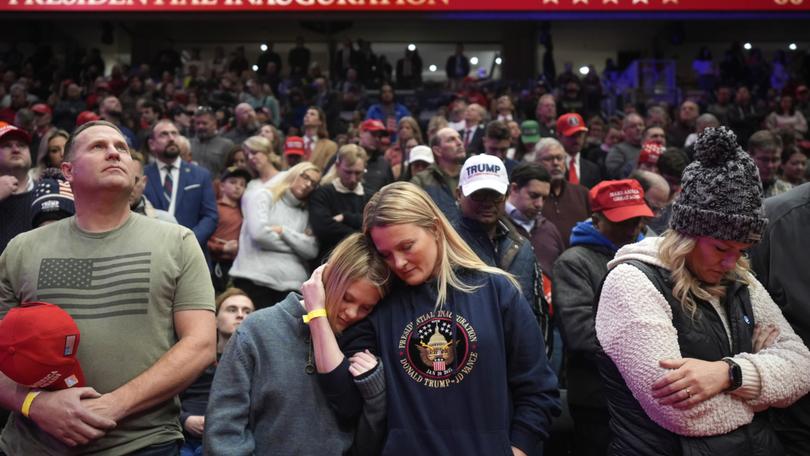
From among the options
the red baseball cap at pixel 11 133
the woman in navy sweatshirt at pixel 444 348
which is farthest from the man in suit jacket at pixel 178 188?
the woman in navy sweatshirt at pixel 444 348

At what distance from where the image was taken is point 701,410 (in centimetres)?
237

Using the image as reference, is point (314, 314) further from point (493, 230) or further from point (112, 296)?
point (493, 230)

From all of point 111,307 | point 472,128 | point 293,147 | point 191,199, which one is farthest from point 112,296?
point 472,128

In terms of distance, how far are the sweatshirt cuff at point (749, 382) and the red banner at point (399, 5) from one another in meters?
10.3

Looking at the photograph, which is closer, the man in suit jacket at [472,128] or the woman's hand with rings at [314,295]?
the woman's hand with rings at [314,295]

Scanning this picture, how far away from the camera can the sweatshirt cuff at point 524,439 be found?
256cm

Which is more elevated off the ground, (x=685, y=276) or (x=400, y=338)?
(x=685, y=276)

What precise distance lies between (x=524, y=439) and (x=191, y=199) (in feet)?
13.5

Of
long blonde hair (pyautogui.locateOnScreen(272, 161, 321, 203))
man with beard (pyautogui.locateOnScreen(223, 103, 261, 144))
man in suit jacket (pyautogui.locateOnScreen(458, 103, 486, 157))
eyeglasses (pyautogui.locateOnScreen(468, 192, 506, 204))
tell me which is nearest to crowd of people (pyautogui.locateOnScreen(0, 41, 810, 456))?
eyeglasses (pyautogui.locateOnScreen(468, 192, 506, 204))

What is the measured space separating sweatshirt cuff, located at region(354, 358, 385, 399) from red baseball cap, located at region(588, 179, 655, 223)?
1.83 meters

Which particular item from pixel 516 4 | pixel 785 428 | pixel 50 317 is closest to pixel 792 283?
pixel 785 428

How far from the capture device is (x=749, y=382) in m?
2.38

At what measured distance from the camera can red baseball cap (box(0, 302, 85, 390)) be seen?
2.52 m

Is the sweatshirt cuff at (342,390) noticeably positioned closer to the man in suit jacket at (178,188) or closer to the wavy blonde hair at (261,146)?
the man in suit jacket at (178,188)
